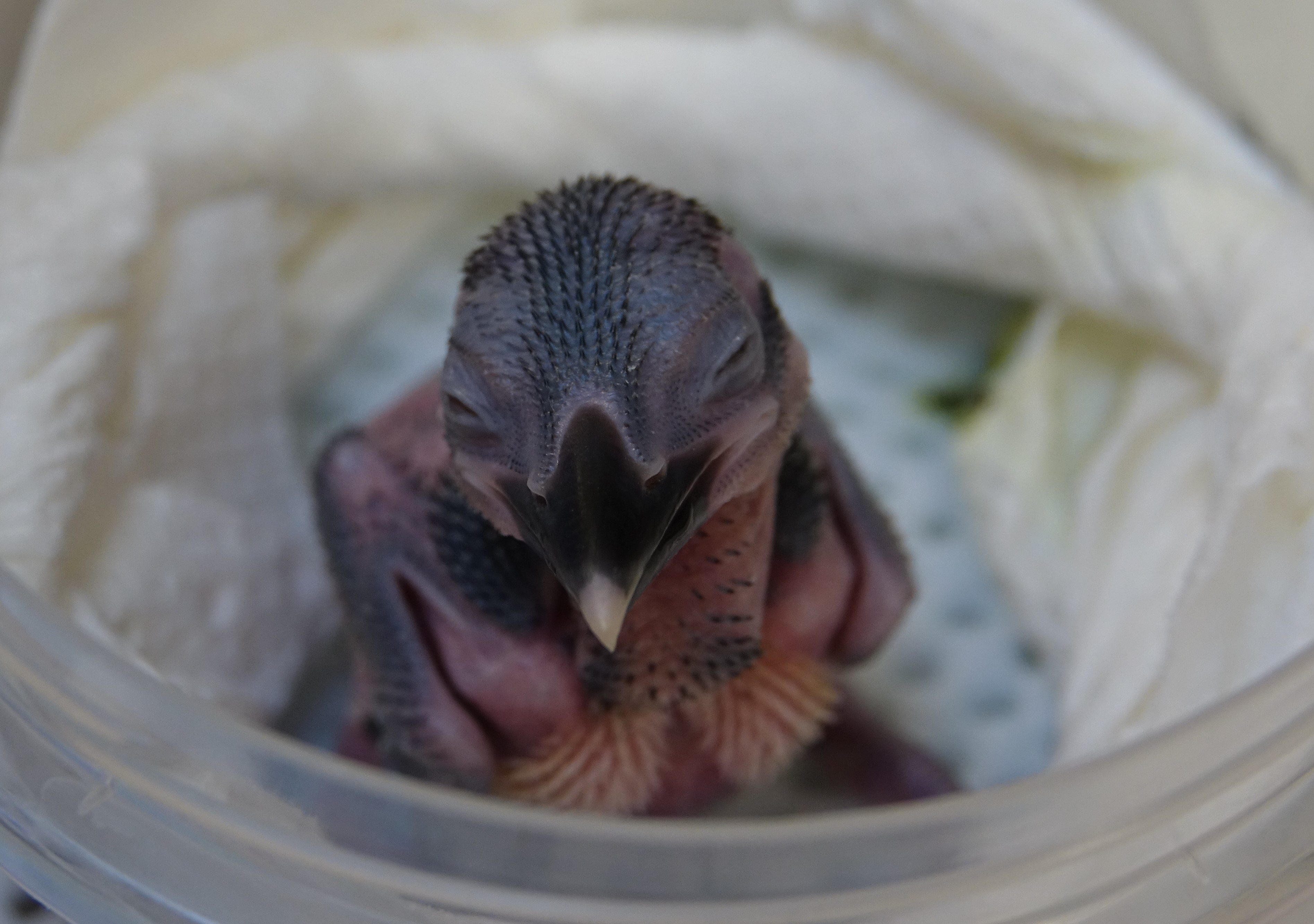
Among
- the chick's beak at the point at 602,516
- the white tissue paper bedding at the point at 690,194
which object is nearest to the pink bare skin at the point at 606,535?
the chick's beak at the point at 602,516

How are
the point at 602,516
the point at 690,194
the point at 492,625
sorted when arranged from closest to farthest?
the point at 602,516
the point at 492,625
the point at 690,194

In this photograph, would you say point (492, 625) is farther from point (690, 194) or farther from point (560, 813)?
point (690, 194)

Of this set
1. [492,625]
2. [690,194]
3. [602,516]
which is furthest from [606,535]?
[690,194]

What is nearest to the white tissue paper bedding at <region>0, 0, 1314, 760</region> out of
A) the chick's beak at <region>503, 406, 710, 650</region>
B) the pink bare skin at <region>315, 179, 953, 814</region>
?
the pink bare skin at <region>315, 179, 953, 814</region>

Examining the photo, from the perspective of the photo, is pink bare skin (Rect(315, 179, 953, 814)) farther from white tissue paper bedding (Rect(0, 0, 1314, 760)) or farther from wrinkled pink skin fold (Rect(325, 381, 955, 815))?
white tissue paper bedding (Rect(0, 0, 1314, 760))

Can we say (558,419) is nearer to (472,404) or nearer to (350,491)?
(472,404)
